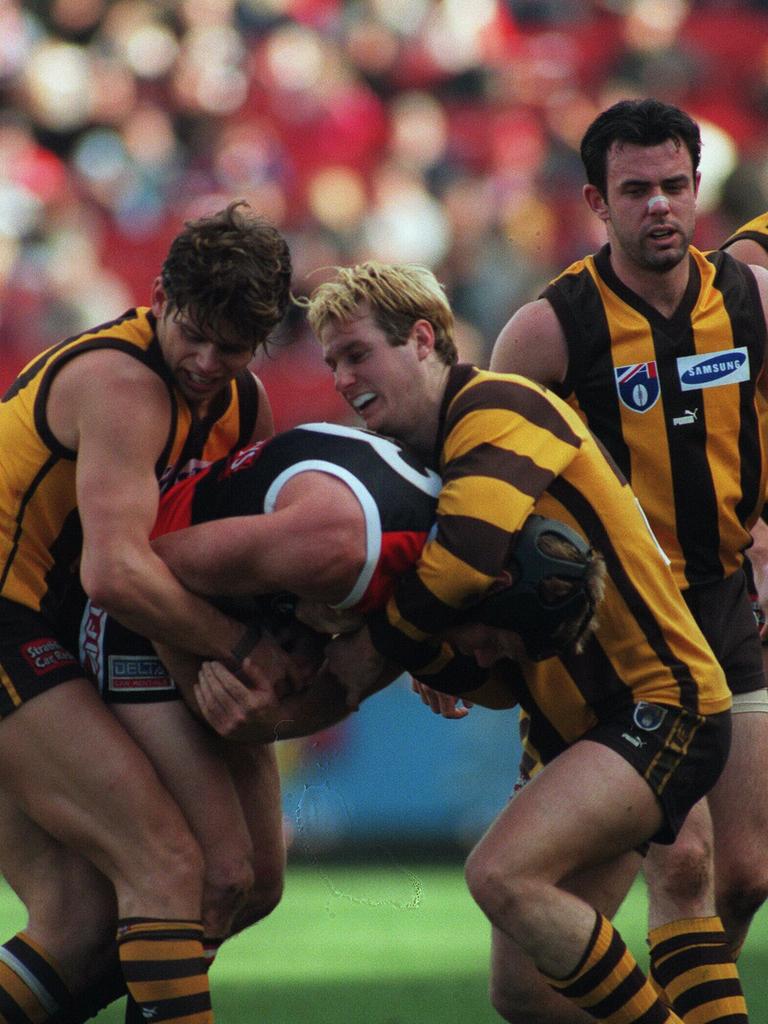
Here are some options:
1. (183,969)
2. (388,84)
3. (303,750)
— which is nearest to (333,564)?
(183,969)

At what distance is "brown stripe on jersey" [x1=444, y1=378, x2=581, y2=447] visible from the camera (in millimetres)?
3693

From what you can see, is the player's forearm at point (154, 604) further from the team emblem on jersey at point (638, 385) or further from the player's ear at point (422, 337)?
the team emblem on jersey at point (638, 385)

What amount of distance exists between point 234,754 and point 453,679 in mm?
663

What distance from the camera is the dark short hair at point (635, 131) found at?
4.44 metres

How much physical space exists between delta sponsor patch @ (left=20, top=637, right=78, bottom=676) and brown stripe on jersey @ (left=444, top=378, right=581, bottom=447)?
1.08 metres

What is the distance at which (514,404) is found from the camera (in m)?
3.70

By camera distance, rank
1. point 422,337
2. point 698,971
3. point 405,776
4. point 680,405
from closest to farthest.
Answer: point 422,337
point 698,971
point 680,405
point 405,776

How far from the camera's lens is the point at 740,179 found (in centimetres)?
1005

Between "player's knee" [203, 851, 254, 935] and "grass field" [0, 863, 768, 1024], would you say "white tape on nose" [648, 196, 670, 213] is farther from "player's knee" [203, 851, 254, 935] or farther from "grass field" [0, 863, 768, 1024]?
"grass field" [0, 863, 768, 1024]

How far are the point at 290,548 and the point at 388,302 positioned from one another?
2.41 ft

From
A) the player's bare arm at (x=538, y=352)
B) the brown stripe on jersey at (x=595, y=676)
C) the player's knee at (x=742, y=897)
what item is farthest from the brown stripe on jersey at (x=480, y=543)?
the player's knee at (x=742, y=897)

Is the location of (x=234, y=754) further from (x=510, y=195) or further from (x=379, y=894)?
(x=510, y=195)

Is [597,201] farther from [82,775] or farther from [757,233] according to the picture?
[82,775]

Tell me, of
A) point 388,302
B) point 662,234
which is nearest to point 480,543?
point 388,302
